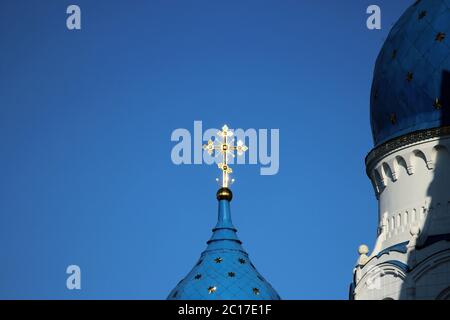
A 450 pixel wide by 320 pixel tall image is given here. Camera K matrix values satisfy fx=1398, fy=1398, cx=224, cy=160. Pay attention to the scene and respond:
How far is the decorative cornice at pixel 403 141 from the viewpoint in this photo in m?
23.6

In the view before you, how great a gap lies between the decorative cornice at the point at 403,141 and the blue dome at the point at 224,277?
3.69 meters

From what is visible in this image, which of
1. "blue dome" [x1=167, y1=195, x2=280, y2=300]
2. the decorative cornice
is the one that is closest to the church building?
the decorative cornice

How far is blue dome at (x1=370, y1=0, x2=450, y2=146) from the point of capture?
23.9 meters

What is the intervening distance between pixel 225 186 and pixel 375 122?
204 inches

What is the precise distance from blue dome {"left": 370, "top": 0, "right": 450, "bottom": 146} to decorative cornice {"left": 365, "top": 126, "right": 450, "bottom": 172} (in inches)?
3.9

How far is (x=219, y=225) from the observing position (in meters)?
28.8

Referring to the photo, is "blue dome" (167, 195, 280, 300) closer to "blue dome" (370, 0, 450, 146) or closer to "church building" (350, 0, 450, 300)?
"church building" (350, 0, 450, 300)

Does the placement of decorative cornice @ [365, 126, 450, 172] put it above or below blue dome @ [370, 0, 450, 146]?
below

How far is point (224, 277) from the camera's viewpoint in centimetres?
2716

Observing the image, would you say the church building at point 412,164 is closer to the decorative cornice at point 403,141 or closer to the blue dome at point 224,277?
the decorative cornice at point 403,141
